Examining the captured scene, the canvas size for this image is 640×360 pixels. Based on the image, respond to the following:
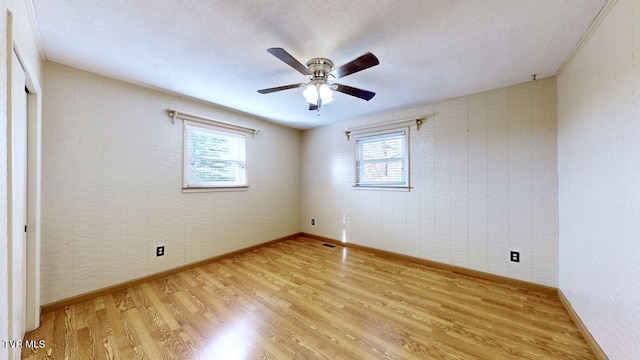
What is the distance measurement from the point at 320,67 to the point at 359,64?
0.47m

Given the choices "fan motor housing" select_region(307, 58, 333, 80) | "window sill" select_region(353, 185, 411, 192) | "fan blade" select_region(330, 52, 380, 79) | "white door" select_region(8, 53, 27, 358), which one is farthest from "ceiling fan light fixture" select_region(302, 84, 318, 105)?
"window sill" select_region(353, 185, 411, 192)

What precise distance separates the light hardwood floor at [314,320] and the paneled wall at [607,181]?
13.5 inches

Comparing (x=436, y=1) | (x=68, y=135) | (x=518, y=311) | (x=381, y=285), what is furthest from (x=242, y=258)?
(x=436, y=1)

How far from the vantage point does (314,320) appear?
1924 millimetres

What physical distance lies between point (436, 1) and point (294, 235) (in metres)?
4.07

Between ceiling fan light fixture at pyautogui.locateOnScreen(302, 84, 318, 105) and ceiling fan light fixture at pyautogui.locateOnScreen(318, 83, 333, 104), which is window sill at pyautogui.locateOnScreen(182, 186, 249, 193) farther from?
ceiling fan light fixture at pyautogui.locateOnScreen(318, 83, 333, 104)

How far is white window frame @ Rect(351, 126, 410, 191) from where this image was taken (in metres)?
3.33

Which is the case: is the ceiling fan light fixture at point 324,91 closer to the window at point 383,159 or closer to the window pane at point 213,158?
the window at point 383,159

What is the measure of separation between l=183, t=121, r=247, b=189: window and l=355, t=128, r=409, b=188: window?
6.36 ft

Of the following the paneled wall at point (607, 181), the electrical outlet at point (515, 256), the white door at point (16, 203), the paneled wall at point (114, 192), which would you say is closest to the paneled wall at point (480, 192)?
the electrical outlet at point (515, 256)

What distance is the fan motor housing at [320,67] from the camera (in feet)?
6.29

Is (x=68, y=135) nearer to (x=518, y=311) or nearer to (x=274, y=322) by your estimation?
(x=274, y=322)

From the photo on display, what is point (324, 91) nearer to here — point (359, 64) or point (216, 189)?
point (359, 64)

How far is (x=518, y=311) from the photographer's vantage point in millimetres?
2037
